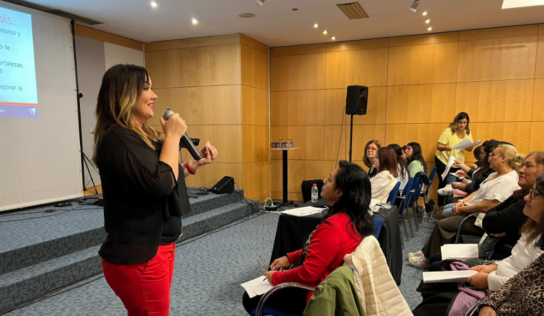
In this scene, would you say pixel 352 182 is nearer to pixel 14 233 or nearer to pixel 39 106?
pixel 14 233

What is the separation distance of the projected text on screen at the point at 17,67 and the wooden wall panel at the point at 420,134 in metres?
5.72

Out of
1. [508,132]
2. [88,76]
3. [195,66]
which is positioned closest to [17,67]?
[88,76]

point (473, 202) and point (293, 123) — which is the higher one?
point (293, 123)

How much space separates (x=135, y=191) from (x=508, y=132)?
6.51 meters

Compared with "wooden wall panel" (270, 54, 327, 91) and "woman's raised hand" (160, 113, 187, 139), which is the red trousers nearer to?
"woman's raised hand" (160, 113, 187, 139)

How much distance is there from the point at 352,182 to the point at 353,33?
506 centimetres

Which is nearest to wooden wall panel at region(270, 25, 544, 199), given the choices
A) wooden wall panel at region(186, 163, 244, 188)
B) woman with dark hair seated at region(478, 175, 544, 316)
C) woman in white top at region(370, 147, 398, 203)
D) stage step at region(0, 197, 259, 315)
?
wooden wall panel at region(186, 163, 244, 188)

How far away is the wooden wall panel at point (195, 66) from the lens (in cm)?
616

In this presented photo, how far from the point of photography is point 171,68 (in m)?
6.58

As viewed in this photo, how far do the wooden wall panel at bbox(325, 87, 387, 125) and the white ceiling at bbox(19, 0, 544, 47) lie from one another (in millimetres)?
1010

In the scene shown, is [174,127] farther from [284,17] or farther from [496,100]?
[496,100]

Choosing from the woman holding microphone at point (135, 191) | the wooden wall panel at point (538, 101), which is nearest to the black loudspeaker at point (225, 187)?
the woman holding microphone at point (135, 191)

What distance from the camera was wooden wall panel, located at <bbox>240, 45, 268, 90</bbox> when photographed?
6.25 meters

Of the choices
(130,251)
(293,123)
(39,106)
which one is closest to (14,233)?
(39,106)
